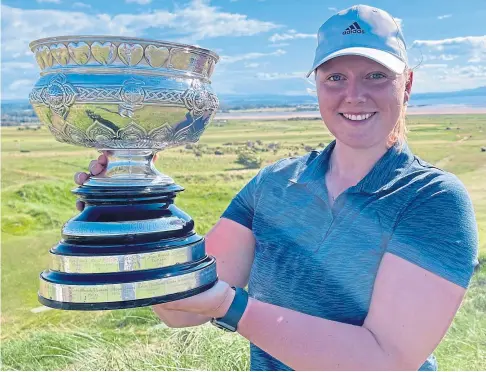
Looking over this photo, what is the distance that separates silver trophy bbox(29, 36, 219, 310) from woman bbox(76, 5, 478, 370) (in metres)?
0.11

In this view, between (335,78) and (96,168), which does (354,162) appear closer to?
(335,78)

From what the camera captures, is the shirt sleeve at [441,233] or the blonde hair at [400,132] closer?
the shirt sleeve at [441,233]

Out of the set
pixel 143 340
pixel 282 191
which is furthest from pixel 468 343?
pixel 282 191

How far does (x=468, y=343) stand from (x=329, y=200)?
218 cm

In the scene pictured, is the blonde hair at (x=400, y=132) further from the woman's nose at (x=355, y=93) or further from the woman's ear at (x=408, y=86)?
the woman's nose at (x=355, y=93)

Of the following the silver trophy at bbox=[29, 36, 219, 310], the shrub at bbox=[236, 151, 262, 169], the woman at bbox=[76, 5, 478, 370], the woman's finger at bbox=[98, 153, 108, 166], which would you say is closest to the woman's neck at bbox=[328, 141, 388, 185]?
the woman at bbox=[76, 5, 478, 370]

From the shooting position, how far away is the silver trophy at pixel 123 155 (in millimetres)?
1252

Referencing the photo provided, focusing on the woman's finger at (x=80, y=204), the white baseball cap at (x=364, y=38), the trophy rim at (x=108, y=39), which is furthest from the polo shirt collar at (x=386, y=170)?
the woman's finger at (x=80, y=204)

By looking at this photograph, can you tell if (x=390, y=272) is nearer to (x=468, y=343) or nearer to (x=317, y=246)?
(x=317, y=246)

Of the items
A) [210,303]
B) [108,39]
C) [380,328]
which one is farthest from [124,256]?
[380,328]

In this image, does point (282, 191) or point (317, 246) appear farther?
point (282, 191)

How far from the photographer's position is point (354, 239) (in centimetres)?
140

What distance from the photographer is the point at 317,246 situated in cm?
146

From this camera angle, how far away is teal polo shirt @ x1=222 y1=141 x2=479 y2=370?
1292mm
